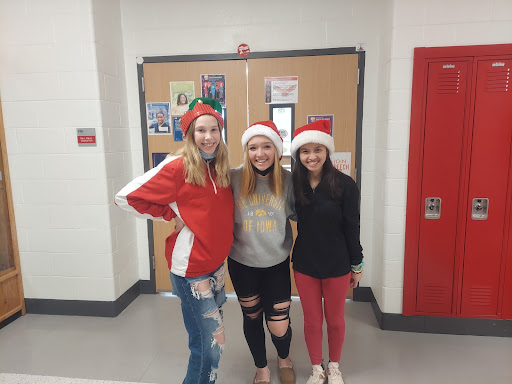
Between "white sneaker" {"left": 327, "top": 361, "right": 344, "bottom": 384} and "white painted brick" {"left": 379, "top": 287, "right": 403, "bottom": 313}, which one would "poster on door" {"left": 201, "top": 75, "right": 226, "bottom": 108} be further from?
"white sneaker" {"left": 327, "top": 361, "right": 344, "bottom": 384}

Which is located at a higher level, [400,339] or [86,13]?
[86,13]

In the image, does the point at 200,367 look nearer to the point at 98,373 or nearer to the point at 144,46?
the point at 98,373

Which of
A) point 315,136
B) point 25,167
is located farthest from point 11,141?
point 315,136

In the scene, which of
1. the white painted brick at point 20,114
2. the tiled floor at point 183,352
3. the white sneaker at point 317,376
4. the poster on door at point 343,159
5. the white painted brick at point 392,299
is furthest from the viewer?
the poster on door at point 343,159

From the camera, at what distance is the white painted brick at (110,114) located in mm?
2605

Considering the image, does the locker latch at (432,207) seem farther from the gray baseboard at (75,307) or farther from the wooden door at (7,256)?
the wooden door at (7,256)

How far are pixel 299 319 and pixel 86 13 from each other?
109 inches

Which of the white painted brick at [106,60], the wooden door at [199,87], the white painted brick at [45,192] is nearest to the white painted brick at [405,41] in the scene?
the wooden door at [199,87]

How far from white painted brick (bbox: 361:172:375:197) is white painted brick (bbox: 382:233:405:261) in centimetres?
51

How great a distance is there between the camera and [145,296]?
3.13m

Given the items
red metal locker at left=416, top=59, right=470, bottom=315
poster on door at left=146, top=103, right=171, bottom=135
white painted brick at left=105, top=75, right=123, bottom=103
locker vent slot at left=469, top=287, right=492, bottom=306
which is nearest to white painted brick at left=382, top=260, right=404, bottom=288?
red metal locker at left=416, top=59, right=470, bottom=315

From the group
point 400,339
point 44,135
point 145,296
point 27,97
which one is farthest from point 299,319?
point 27,97

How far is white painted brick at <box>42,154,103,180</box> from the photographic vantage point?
2617 millimetres

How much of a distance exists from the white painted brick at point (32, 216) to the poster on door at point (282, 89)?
6.56 ft
